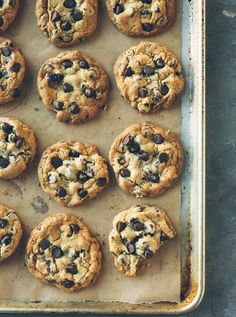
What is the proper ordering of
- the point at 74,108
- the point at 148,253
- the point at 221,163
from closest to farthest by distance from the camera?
the point at 148,253 → the point at 74,108 → the point at 221,163

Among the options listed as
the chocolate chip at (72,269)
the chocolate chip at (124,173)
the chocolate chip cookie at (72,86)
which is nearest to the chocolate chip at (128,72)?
the chocolate chip cookie at (72,86)

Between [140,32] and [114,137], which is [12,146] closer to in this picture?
[114,137]

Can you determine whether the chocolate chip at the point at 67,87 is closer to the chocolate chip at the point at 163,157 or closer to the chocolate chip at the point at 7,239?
the chocolate chip at the point at 163,157

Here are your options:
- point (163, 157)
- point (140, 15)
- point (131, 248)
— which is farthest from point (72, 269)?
point (140, 15)

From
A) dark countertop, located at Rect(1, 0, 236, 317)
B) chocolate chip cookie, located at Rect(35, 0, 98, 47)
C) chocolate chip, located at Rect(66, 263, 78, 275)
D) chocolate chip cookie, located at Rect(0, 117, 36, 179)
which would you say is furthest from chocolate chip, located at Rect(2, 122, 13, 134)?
dark countertop, located at Rect(1, 0, 236, 317)

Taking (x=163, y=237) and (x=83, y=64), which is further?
(x=83, y=64)

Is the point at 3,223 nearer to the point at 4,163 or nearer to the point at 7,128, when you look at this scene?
the point at 4,163
